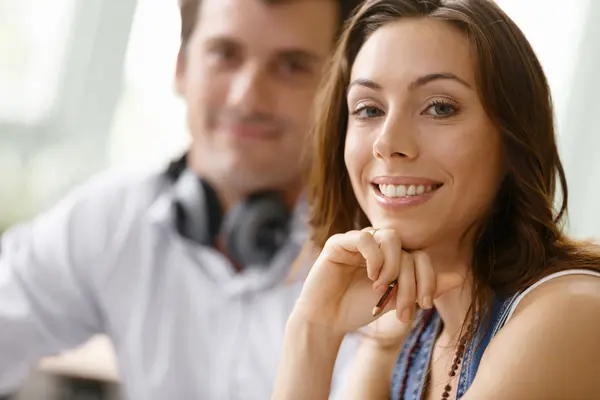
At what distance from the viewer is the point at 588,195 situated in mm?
1078

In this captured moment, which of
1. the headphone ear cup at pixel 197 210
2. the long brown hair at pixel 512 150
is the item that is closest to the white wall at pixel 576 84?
the long brown hair at pixel 512 150

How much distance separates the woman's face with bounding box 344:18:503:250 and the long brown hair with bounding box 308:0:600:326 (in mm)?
10

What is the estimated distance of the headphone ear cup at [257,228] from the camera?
3.51 ft

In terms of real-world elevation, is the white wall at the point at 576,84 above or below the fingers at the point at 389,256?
above

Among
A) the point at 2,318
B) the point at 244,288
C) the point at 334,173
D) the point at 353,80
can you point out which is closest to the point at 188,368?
the point at 244,288

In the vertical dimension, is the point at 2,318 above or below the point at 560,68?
below

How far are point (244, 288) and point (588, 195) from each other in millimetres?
479

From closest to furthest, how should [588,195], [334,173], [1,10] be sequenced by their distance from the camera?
[334,173]
[588,195]
[1,10]

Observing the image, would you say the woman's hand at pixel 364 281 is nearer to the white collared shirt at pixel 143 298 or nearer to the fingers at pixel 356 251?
the fingers at pixel 356 251

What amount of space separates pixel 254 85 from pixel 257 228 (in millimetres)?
192

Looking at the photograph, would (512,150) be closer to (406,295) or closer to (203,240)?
(406,295)

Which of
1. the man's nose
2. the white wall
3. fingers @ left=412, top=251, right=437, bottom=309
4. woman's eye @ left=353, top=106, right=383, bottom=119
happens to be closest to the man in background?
the man's nose

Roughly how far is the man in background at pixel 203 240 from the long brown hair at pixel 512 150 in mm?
337

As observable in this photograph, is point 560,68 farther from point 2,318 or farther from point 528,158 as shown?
point 2,318
